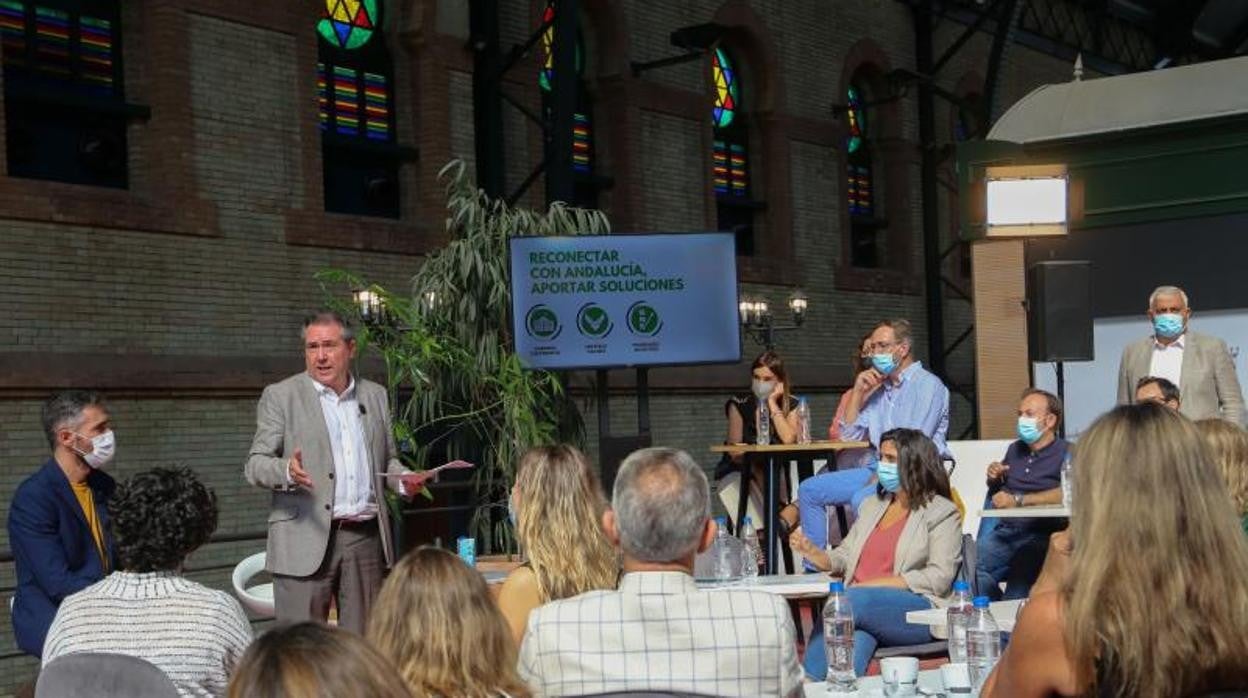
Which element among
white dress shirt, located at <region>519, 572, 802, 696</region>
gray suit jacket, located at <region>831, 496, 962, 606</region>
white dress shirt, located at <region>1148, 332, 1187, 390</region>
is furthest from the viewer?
white dress shirt, located at <region>1148, 332, 1187, 390</region>

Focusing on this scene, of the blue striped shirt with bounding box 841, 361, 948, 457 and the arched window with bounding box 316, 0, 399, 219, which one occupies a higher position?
the arched window with bounding box 316, 0, 399, 219

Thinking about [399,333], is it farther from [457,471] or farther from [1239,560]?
[1239,560]

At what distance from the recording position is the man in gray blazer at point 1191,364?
870 cm

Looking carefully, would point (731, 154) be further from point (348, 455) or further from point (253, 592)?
point (348, 455)

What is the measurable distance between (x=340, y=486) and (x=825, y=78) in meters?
13.4

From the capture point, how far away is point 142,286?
1143 centimetres

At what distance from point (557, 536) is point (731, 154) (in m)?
13.9

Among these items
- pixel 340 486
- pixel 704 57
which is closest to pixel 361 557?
pixel 340 486

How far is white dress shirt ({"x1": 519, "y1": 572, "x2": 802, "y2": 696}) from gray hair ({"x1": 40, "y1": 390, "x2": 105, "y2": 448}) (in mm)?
3092

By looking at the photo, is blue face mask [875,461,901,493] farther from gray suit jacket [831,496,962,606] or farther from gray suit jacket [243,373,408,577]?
gray suit jacket [243,373,408,577]

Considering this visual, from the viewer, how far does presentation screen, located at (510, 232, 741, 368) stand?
352 inches

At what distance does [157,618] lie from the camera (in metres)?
3.74

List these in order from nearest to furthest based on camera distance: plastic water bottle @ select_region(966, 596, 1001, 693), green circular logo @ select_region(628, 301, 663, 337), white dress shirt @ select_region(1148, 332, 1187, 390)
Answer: plastic water bottle @ select_region(966, 596, 1001, 693), white dress shirt @ select_region(1148, 332, 1187, 390), green circular logo @ select_region(628, 301, 663, 337)

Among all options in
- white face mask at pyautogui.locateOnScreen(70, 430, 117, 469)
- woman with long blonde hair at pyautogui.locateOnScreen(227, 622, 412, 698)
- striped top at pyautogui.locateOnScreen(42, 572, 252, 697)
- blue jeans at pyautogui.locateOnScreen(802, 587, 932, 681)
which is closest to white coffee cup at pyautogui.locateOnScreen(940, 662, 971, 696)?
striped top at pyautogui.locateOnScreen(42, 572, 252, 697)
